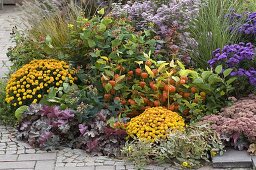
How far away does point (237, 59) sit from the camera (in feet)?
16.5

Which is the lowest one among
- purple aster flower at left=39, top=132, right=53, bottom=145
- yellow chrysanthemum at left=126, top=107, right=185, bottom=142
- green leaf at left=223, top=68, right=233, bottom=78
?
purple aster flower at left=39, top=132, right=53, bottom=145

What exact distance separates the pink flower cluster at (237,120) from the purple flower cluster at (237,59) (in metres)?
0.28

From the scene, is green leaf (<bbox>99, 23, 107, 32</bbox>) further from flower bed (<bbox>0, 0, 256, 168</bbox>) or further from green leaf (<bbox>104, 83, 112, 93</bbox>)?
green leaf (<bbox>104, 83, 112, 93</bbox>)

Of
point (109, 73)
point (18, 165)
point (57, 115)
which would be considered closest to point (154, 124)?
point (109, 73)

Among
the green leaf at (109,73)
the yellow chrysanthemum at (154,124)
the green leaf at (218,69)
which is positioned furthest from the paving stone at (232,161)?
the green leaf at (109,73)

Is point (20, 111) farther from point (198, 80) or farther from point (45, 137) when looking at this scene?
point (198, 80)

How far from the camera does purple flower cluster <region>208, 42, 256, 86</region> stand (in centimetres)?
500

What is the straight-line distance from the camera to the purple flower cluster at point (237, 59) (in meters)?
5.00

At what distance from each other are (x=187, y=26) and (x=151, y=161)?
1.96 m

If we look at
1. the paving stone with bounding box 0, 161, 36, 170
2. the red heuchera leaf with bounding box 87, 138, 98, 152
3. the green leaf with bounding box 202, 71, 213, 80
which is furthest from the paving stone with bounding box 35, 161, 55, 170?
the green leaf with bounding box 202, 71, 213, 80

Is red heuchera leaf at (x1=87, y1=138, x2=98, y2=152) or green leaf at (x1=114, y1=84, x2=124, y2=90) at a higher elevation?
green leaf at (x1=114, y1=84, x2=124, y2=90)

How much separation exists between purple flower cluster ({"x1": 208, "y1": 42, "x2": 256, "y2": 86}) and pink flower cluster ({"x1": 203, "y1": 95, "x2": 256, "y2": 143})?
0.28 metres

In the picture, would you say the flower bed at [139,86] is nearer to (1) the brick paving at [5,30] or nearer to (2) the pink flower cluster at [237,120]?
(2) the pink flower cluster at [237,120]

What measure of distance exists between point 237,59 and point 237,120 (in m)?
0.71
